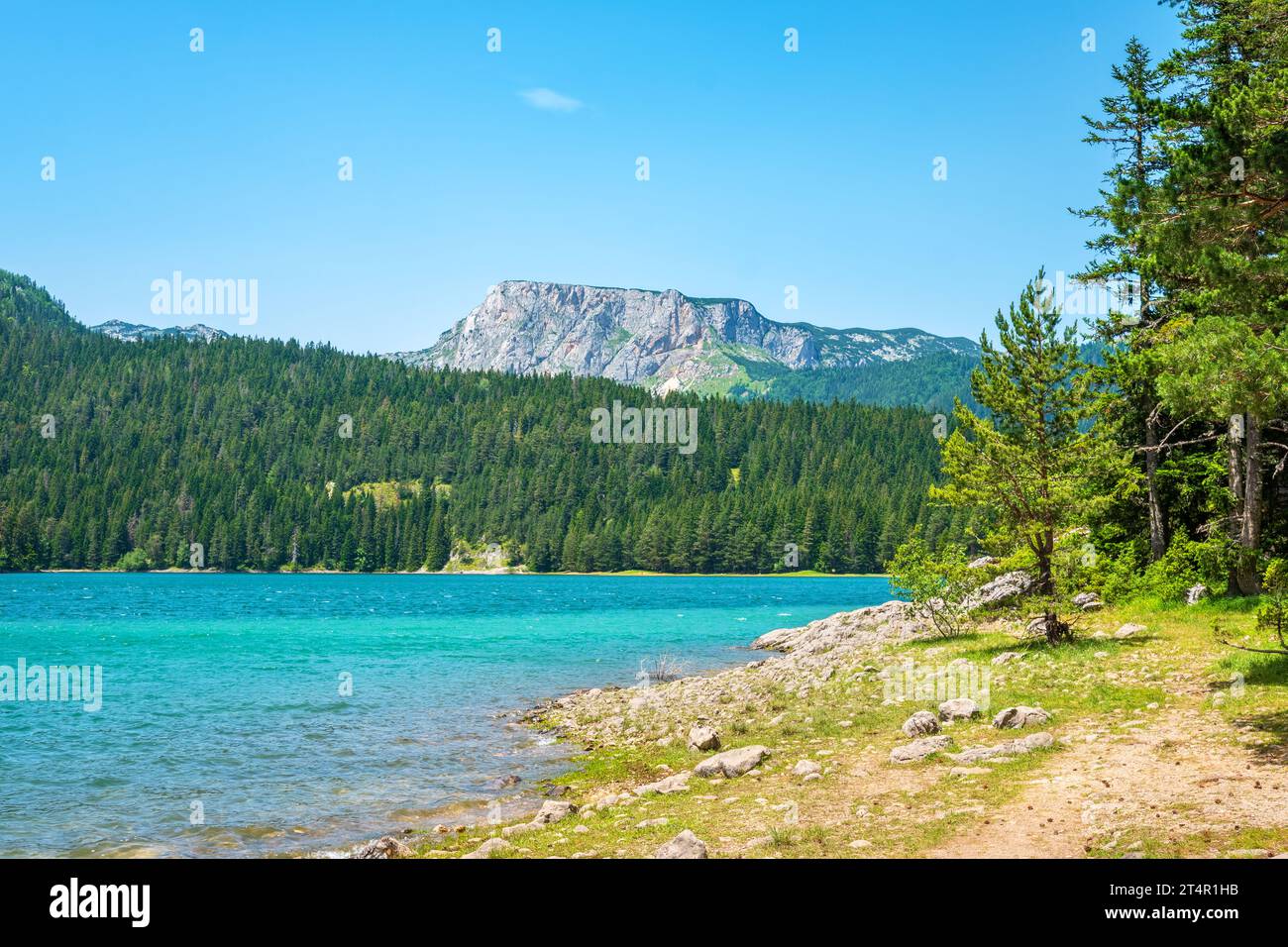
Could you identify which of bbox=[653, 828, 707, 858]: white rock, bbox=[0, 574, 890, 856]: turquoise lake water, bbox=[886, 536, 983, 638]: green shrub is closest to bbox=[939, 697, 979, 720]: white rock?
bbox=[0, 574, 890, 856]: turquoise lake water

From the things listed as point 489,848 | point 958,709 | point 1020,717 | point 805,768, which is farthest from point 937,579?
point 489,848

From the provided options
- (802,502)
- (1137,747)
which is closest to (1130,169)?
(1137,747)

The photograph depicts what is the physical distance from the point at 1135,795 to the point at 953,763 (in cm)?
→ 403

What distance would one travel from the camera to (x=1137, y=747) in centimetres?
1633

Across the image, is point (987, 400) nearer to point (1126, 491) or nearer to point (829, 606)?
point (1126, 491)

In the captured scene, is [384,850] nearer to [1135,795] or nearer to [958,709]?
[1135,795]

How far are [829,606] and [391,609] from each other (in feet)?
155

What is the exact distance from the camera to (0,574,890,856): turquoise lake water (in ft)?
65.7

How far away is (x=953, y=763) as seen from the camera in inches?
673

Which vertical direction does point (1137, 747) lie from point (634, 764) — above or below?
above
